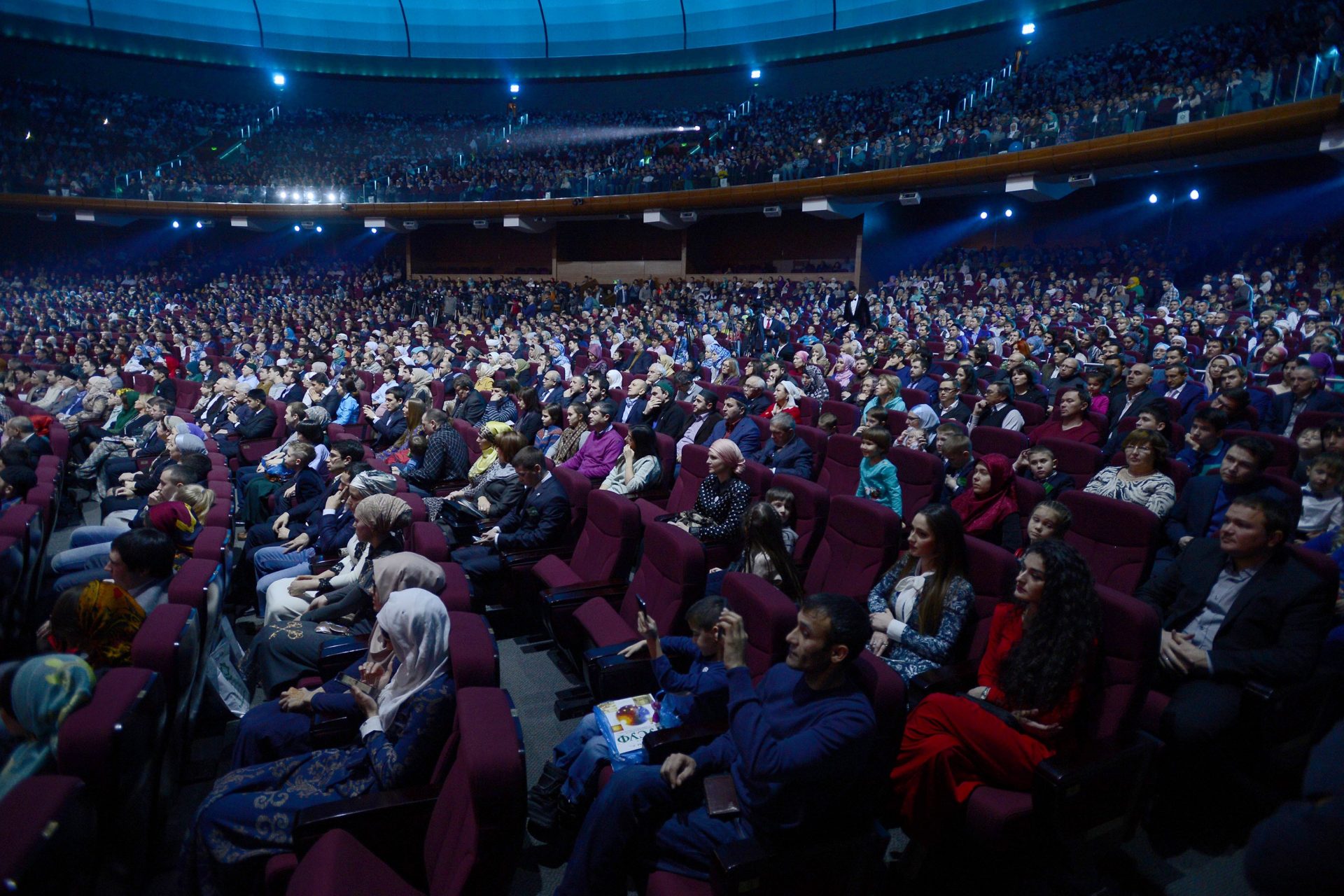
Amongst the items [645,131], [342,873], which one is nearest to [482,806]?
[342,873]

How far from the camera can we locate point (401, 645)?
2.08m

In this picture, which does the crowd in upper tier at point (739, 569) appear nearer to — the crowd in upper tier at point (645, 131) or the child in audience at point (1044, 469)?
the child in audience at point (1044, 469)

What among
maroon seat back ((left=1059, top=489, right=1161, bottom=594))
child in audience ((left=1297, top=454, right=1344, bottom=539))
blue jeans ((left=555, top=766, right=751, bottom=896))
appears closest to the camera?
blue jeans ((left=555, top=766, right=751, bottom=896))

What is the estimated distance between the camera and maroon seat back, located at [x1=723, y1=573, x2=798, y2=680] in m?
2.34

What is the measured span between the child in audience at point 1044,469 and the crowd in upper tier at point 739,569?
0.07 feet

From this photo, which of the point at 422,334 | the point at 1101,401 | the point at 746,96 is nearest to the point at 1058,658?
the point at 1101,401

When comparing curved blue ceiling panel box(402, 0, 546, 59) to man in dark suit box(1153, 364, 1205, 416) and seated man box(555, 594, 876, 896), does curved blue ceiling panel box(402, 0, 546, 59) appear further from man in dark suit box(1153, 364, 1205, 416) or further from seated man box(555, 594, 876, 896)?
seated man box(555, 594, 876, 896)

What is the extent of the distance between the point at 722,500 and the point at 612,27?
67.9 ft

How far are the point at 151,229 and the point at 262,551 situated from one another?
82.7ft

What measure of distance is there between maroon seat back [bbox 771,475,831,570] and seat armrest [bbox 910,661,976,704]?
3.89 feet

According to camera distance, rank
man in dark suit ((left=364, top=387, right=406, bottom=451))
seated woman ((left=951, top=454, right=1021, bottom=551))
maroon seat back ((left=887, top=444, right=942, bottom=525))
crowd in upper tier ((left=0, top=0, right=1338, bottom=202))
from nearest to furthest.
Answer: seated woman ((left=951, top=454, right=1021, bottom=551))
maroon seat back ((left=887, top=444, right=942, bottom=525))
man in dark suit ((left=364, top=387, right=406, bottom=451))
crowd in upper tier ((left=0, top=0, right=1338, bottom=202))

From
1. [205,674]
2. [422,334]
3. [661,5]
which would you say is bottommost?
[205,674]

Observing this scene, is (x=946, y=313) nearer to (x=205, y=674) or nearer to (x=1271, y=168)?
(x=1271, y=168)

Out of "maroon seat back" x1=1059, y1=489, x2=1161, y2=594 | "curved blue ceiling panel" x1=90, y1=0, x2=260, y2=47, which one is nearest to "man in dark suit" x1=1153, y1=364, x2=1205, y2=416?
"maroon seat back" x1=1059, y1=489, x2=1161, y2=594
